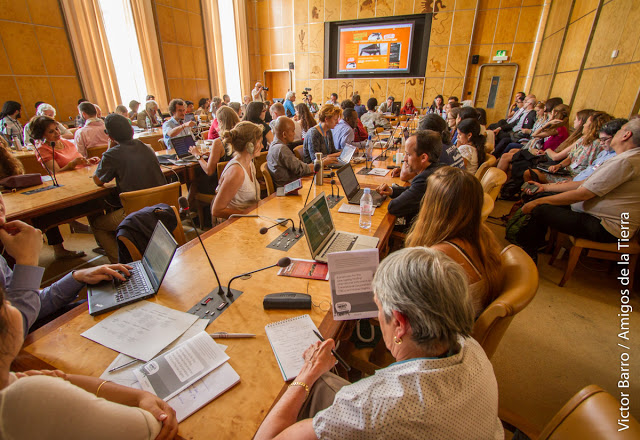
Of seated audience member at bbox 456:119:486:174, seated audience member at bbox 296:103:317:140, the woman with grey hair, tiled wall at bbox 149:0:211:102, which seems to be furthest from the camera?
tiled wall at bbox 149:0:211:102

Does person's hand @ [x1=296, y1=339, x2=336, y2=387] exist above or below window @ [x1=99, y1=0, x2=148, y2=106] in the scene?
below

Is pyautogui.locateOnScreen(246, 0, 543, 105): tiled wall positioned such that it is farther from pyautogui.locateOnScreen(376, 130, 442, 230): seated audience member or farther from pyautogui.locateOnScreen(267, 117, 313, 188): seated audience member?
pyautogui.locateOnScreen(376, 130, 442, 230): seated audience member

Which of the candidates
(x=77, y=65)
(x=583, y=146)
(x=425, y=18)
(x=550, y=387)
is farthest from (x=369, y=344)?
(x=425, y=18)

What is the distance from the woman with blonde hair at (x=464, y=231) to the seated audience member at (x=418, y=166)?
0.82 metres

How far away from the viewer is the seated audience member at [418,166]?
2260mm

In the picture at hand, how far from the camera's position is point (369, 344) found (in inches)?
58.2

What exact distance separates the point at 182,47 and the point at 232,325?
10.8 m

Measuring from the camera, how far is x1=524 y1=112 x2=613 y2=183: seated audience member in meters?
3.45

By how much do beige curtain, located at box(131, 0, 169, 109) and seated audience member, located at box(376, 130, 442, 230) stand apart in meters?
8.91

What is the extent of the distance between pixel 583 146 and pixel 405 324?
4311mm

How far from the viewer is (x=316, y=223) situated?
173 cm

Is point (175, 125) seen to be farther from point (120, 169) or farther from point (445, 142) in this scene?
point (445, 142)

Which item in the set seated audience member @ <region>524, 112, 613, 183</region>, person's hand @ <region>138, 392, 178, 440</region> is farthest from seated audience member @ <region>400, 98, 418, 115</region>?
person's hand @ <region>138, 392, 178, 440</region>

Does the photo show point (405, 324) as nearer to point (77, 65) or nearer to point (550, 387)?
point (550, 387)
